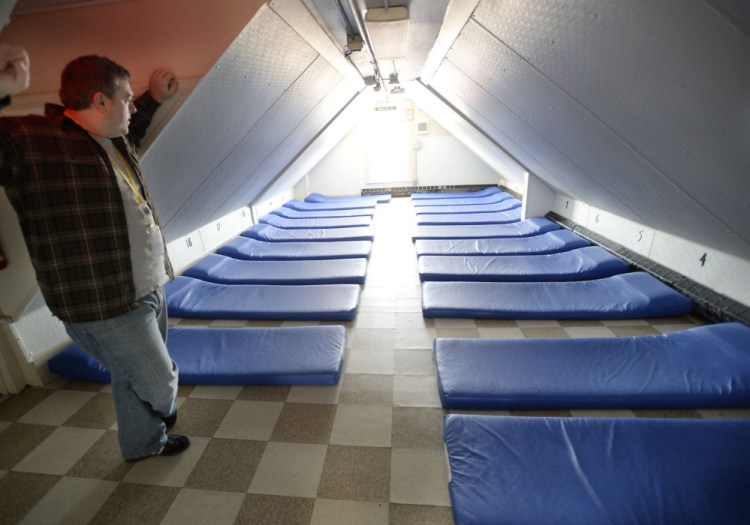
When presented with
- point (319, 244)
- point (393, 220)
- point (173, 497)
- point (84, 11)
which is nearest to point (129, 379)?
point (173, 497)

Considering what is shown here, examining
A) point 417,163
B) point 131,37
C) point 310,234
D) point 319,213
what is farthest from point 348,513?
point 417,163

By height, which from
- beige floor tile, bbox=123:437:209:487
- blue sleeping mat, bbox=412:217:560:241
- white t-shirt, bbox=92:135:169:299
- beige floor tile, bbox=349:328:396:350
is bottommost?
beige floor tile, bbox=123:437:209:487

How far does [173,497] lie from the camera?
1.45 meters

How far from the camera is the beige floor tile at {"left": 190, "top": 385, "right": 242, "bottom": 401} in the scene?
6.64 feet

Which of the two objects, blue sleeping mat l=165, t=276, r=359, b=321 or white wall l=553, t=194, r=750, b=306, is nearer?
white wall l=553, t=194, r=750, b=306

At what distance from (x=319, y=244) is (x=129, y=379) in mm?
3306

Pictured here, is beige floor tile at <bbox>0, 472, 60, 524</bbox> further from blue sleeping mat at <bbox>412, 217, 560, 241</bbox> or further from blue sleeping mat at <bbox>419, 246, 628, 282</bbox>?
blue sleeping mat at <bbox>412, 217, 560, 241</bbox>

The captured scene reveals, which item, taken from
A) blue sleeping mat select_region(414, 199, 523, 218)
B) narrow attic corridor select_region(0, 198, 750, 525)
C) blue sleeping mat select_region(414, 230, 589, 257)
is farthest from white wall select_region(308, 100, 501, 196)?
narrow attic corridor select_region(0, 198, 750, 525)

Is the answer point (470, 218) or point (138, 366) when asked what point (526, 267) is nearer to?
point (470, 218)

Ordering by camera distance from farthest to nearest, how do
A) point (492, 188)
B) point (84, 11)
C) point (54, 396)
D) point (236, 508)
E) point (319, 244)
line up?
point (492, 188) < point (319, 244) < point (54, 396) < point (84, 11) < point (236, 508)

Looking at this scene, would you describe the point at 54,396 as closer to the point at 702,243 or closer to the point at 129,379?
the point at 129,379

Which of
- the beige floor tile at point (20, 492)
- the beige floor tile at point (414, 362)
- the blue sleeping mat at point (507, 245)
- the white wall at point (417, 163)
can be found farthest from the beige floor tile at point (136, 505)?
the white wall at point (417, 163)

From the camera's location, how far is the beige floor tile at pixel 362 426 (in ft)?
Answer: 5.55

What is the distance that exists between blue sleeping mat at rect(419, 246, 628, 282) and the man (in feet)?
8.62
